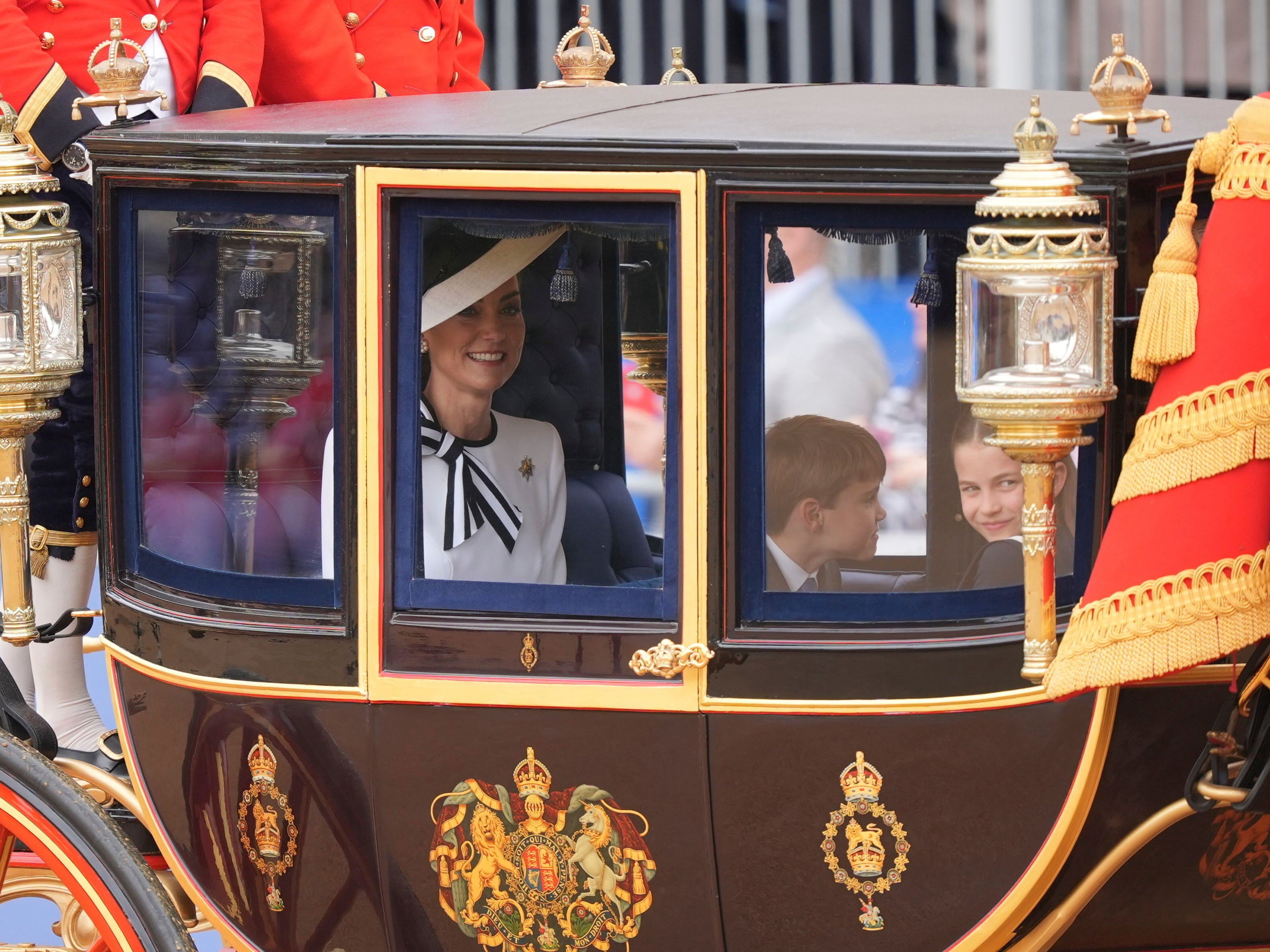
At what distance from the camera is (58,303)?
222 cm

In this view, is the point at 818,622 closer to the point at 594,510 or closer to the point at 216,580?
the point at 594,510

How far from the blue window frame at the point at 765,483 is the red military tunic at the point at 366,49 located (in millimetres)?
1305

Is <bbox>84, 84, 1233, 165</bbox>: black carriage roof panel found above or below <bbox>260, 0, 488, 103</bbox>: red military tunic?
below

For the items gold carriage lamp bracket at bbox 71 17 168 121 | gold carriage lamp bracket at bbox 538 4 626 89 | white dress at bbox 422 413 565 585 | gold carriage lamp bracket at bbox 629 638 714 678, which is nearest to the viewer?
gold carriage lamp bracket at bbox 629 638 714 678

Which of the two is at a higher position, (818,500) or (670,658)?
(818,500)

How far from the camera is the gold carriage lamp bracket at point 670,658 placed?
2.06 m

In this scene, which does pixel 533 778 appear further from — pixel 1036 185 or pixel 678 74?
pixel 678 74

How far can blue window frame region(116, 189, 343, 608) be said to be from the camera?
214 cm

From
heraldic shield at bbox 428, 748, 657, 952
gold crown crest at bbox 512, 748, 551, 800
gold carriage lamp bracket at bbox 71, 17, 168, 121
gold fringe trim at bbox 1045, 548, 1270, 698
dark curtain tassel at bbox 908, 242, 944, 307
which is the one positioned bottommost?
heraldic shield at bbox 428, 748, 657, 952

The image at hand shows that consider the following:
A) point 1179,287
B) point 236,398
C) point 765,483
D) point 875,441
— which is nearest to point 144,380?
point 236,398

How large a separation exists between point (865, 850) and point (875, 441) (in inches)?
18.0

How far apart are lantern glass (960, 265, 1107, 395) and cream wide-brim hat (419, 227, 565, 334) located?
20.7 inches

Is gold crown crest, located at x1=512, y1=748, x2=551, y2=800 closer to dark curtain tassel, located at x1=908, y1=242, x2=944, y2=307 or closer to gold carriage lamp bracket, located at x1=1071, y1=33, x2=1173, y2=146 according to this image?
dark curtain tassel, located at x1=908, y1=242, x2=944, y2=307

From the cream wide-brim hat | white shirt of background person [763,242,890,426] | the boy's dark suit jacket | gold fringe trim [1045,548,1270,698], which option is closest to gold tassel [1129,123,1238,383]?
gold fringe trim [1045,548,1270,698]
